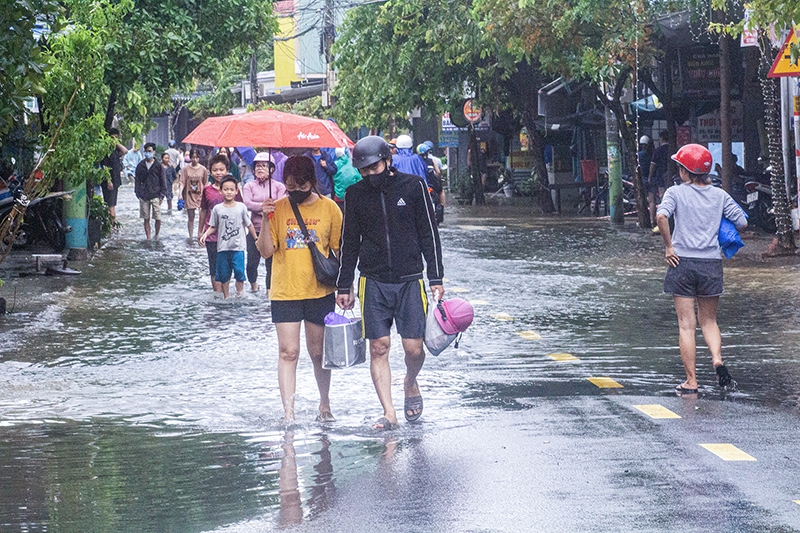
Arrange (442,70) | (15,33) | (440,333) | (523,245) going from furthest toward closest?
(442,70) < (523,245) < (15,33) < (440,333)

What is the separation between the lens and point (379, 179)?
26.9 feet

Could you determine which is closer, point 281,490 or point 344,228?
point 281,490

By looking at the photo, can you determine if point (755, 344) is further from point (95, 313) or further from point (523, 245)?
point (523, 245)

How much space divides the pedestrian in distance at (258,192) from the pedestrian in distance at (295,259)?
515cm

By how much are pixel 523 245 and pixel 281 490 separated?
16.2 m

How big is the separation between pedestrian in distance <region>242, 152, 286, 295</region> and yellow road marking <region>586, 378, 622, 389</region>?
4.72 metres

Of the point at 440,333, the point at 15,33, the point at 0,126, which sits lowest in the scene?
the point at 440,333

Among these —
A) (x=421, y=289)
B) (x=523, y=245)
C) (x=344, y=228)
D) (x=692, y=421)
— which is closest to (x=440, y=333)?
(x=421, y=289)

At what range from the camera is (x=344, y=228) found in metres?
8.32

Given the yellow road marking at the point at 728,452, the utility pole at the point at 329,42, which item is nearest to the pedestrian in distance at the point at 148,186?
the utility pole at the point at 329,42

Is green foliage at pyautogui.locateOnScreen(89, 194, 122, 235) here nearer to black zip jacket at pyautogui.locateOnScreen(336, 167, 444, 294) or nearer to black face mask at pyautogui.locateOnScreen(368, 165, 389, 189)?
black zip jacket at pyautogui.locateOnScreen(336, 167, 444, 294)

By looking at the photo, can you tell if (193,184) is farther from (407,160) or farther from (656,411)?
(656,411)

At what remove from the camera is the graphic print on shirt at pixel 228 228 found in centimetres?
1532

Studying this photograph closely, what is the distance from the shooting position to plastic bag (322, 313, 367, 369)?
821 cm
